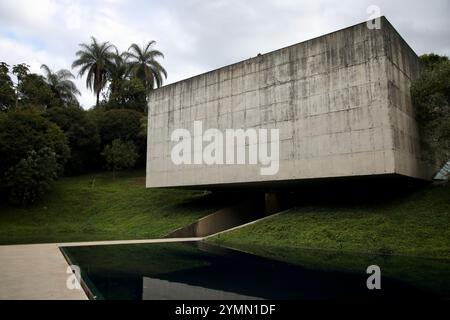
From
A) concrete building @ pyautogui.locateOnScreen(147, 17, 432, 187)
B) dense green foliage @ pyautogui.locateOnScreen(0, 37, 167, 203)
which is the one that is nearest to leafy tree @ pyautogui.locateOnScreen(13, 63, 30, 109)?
dense green foliage @ pyautogui.locateOnScreen(0, 37, 167, 203)

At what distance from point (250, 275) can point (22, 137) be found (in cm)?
2293

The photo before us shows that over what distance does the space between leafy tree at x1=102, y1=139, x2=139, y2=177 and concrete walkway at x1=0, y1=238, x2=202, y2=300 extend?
2290 cm

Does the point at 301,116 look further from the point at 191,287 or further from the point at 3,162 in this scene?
the point at 3,162

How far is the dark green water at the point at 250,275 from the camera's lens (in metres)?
6.09

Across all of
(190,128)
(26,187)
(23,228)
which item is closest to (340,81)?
(190,128)

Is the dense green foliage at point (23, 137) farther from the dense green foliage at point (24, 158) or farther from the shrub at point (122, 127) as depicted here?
the shrub at point (122, 127)

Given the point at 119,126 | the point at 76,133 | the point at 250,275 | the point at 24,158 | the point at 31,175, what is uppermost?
the point at 119,126

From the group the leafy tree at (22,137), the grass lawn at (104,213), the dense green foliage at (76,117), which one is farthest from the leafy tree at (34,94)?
the grass lawn at (104,213)

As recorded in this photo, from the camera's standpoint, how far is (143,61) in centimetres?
4219

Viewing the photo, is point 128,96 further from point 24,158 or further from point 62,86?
point 24,158

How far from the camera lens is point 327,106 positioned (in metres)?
15.4

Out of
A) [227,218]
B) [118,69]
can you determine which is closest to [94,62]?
[118,69]

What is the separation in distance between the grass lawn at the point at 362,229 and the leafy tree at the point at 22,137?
16.7 meters
